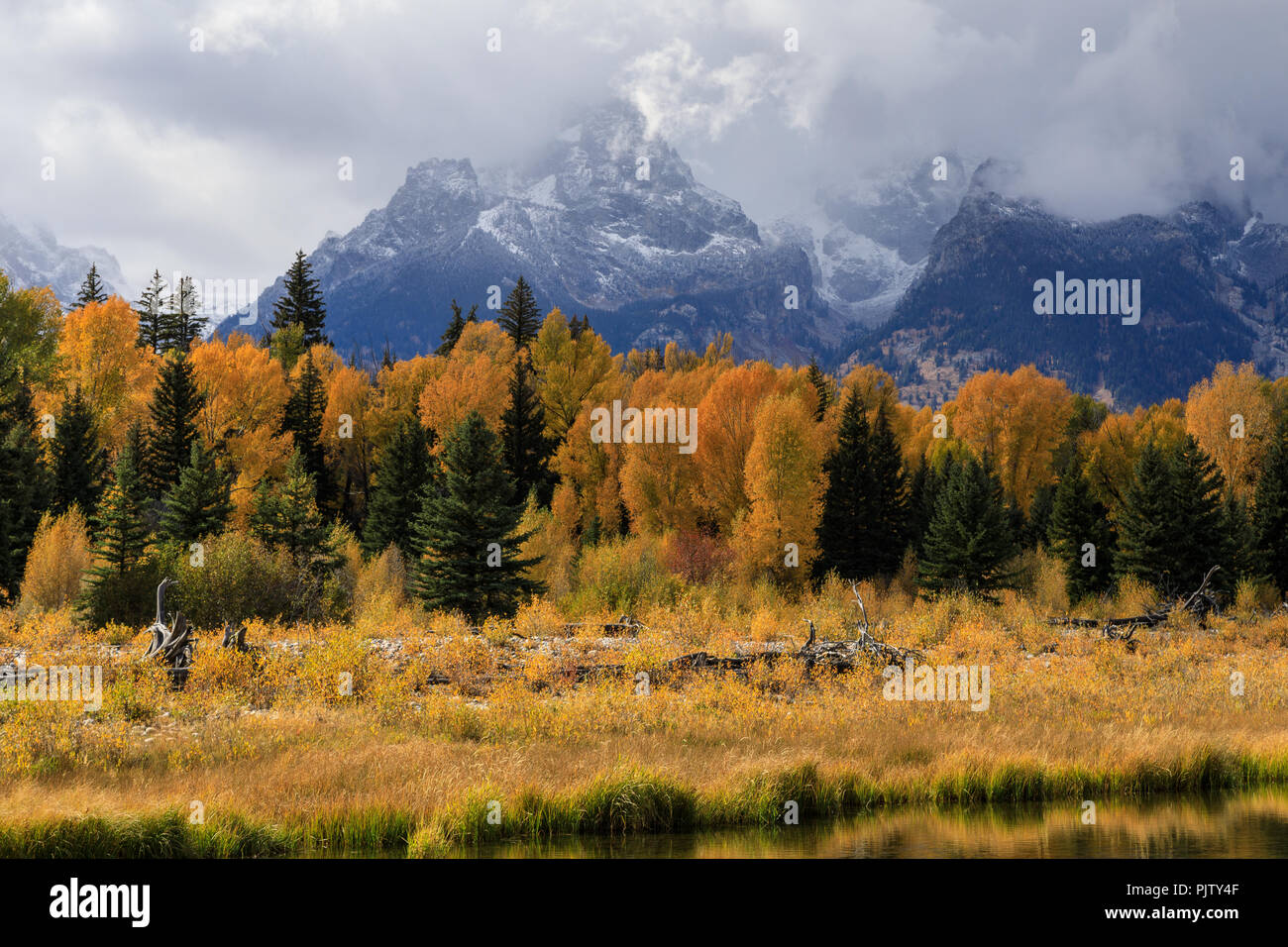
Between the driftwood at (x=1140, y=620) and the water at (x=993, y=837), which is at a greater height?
the driftwood at (x=1140, y=620)

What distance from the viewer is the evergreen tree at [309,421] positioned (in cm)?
6281

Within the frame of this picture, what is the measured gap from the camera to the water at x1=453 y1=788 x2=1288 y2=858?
1305 cm

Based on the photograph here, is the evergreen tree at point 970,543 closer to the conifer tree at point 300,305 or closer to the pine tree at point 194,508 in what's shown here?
the pine tree at point 194,508

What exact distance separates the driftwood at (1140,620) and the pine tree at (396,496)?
3142cm

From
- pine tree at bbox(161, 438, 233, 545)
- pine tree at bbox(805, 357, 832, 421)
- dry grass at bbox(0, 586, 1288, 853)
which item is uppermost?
pine tree at bbox(805, 357, 832, 421)

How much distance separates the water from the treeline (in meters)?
19.7

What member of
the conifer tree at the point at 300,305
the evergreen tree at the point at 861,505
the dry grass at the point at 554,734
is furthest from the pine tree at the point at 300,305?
the dry grass at the point at 554,734

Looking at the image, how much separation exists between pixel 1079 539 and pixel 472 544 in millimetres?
32979

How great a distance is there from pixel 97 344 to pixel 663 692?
52.6m

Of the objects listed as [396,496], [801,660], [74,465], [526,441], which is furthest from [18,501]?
[801,660]

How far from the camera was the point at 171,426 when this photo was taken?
174ft

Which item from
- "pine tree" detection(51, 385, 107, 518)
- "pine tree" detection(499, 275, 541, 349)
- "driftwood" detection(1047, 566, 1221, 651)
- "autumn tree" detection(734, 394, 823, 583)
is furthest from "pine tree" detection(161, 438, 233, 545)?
"pine tree" detection(499, 275, 541, 349)

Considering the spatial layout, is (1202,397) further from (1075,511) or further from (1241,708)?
(1241,708)

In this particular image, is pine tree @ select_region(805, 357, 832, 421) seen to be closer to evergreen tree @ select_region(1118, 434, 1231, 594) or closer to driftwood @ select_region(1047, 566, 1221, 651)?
evergreen tree @ select_region(1118, 434, 1231, 594)
